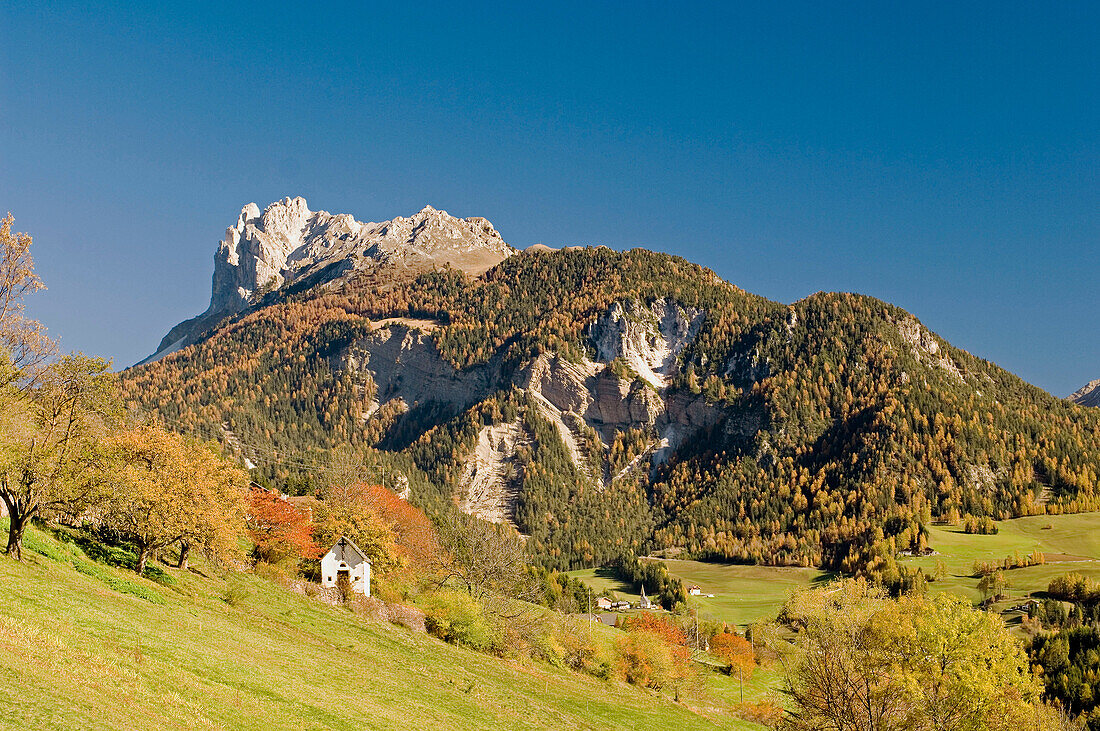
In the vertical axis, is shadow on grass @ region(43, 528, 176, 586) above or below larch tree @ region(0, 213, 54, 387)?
below

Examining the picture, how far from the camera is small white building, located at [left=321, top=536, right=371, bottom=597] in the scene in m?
70.5

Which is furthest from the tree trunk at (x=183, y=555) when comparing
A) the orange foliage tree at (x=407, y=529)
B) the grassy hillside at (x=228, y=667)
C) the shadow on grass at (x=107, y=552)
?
the orange foliage tree at (x=407, y=529)

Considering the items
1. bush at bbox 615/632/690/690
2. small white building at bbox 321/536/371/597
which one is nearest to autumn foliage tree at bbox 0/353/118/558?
small white building at bbox 321/536/371/597

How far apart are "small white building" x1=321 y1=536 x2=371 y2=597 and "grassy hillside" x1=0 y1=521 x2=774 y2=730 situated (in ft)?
40.5

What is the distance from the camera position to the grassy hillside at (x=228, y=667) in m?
19.2

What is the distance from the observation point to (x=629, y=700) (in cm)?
6384

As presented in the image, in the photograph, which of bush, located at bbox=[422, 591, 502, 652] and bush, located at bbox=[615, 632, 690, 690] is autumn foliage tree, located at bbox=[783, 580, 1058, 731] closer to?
bush, located at bbox=[422, 591, 502, 652]

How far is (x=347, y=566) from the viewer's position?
237 ft

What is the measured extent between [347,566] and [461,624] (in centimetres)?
1566

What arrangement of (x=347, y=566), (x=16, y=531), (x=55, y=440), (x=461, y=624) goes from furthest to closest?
(x=347, y=566), (x=461, y=624), (x=55, y=440), (x=16, y=531)

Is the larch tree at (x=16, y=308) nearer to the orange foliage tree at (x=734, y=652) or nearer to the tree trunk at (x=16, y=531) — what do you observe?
the tree trunk at (x=16, y=531)

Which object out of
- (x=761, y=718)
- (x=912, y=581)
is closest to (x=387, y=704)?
(x=761, y=718)

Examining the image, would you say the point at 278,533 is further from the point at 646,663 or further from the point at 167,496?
the point at 646,663

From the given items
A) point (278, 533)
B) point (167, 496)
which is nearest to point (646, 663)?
point (278, 533)
